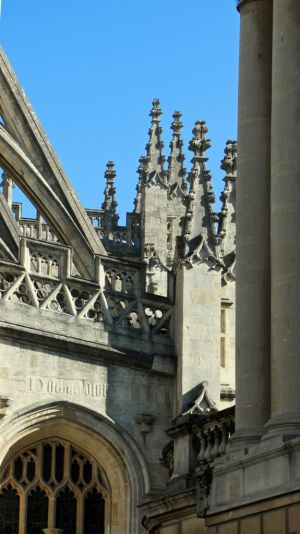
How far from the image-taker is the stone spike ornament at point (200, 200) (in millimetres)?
24547

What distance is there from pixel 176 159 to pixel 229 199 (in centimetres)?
1391

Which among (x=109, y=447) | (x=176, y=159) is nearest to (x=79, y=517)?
(x=109, y=447)

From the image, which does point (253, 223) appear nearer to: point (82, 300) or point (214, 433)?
point (214, 433)

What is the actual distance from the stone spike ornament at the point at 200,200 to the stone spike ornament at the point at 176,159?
590 inches

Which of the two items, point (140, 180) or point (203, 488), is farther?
point (140, 180)

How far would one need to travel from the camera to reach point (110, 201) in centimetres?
4312

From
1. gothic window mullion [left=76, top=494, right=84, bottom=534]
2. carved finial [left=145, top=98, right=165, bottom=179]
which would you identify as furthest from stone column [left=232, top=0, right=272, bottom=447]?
carved finial [left=145, top=98, right=165, bottom=179]

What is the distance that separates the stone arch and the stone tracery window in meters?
0.14

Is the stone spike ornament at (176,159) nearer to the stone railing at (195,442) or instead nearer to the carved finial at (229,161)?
the carved finial at (229,161)

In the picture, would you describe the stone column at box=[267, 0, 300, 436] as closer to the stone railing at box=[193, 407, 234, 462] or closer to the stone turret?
the stone railing at box=[193, 407, 234, 462]

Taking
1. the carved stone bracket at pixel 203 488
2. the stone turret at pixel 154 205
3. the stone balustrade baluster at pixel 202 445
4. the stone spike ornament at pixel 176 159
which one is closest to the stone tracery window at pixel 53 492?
the stone balustrade baluster at pixel 202 445

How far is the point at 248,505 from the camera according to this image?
44.9 feet

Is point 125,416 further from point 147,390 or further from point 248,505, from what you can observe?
point 248,505

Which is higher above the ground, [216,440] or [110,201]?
[110,201]
